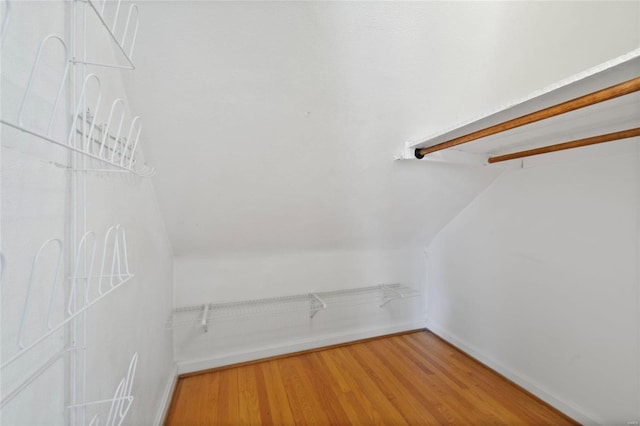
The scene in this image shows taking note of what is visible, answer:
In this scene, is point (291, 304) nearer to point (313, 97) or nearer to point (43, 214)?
point (313, 97)

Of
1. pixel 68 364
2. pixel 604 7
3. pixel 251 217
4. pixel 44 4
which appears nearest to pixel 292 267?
pixel 251 217

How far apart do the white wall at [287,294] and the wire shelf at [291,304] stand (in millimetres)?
35

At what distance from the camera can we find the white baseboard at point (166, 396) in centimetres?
147

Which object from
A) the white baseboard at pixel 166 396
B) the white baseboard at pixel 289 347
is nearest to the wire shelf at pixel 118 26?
the white baseboard at pixel 166 396

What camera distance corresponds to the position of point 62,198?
641 mm

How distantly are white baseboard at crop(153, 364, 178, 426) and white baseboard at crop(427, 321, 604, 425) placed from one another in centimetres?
236

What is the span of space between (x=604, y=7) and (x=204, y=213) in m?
2.18

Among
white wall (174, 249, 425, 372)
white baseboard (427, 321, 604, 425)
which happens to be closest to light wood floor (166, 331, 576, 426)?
white baseboard (427, 321, 604, 425)

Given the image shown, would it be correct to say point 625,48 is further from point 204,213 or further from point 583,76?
point 204,213

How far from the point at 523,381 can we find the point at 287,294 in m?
1.87

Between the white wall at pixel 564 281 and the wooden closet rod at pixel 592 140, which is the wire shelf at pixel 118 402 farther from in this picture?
the white wall at pixel 564 281

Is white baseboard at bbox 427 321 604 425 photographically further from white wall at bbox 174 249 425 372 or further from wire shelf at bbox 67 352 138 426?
wire shelf at bbox 67 352 138 426

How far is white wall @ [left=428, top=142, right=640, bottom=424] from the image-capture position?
1370 mm

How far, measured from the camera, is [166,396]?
1.63 m
